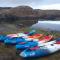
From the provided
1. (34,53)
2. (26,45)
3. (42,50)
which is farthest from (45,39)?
(34,53)

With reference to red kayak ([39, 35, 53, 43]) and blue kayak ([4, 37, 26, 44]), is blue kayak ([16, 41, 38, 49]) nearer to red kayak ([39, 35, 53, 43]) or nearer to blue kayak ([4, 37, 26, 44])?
blue kayak ([4, 37, 26, 44])

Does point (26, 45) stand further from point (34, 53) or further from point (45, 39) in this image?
point (45, 39)

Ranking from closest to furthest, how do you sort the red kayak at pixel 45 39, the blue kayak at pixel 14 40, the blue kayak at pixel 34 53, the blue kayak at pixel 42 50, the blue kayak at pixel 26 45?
1. the blue kayak at pixel 34 53
2. the blue kayak at pixel 42 50
3. the blue kayak at pixel 26 45
4. the blue kayak at pixel 14 40
5. the red kayak at pixel 45 39

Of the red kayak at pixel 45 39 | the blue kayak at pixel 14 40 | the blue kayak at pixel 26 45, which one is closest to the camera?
the blue kayak at pixel 26 45

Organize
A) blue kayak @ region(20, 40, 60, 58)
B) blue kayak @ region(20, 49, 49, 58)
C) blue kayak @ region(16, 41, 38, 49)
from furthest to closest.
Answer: blue kayak @ region(16, 41, 38, 49)
blue kayak @ region(20, 40, 60, 58)
blue kayak @ region(20, 49, 49, 58)

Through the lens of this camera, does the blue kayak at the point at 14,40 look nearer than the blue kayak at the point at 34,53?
No

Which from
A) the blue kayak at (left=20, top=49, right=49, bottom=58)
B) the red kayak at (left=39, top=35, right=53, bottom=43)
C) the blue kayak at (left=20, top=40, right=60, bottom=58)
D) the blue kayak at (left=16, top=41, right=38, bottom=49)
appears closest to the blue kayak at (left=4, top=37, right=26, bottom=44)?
the blue kayak at (left=16, top=41, right=38, bottom=49)

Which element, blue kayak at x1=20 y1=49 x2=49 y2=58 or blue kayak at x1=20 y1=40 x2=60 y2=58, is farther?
blue kayak at x1=20 y1=40 x2=60 y2=58

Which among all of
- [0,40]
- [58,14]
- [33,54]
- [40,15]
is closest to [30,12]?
[40,15]

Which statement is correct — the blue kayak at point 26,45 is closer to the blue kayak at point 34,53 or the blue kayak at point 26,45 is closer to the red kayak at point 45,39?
the blue kayak at point 34,53

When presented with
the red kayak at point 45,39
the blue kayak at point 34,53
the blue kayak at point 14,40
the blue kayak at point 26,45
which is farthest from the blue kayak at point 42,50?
the blue kayak at point 14,40

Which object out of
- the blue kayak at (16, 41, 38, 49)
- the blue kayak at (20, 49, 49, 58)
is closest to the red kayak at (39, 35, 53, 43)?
the blue kayak at (16, 41, 38, 49)

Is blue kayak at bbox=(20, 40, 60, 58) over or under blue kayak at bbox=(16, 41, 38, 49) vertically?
under

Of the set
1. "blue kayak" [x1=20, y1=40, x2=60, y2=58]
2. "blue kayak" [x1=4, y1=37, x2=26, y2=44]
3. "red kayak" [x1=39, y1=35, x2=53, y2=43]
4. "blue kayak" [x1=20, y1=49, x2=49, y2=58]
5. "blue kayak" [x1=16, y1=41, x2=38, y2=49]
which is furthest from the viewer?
"red kayak" [x1=39, y1=35, x2=53, y2=43]
